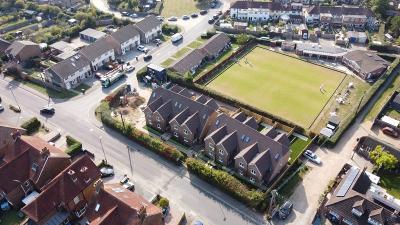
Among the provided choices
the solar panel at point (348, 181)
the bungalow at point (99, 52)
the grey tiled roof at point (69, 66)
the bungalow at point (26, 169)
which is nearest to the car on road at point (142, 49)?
the bungalow at point (99, 52)

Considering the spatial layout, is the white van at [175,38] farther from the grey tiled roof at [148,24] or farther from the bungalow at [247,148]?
the bungalow at [247,148]

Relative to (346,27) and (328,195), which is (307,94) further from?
(346,27)

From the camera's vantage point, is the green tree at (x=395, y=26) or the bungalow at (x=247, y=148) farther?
the green tree at (x=395, y=26)

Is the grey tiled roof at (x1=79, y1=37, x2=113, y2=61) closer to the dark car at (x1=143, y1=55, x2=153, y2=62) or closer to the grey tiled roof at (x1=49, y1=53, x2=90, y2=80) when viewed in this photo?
the grey tiled roof at (x1=49, y1=53, x2=90, y2=80)

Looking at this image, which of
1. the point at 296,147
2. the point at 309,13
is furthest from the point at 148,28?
the point at 296,147

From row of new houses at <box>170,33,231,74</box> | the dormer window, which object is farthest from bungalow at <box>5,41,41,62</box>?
the dormer window

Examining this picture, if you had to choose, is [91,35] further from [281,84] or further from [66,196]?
[66,196]

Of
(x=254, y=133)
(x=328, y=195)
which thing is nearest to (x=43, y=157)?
(x=254, y=133)
